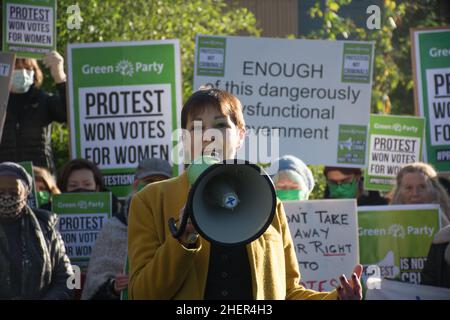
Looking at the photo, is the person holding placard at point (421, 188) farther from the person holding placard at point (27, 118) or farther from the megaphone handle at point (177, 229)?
the megaphone handle at point (177, 229)

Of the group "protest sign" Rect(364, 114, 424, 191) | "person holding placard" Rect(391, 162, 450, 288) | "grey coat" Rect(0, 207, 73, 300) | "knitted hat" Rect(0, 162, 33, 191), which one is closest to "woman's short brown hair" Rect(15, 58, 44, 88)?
"knitted hat" Rect(0, 162, 33, 191)

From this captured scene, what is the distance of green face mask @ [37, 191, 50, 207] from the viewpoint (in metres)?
7.29

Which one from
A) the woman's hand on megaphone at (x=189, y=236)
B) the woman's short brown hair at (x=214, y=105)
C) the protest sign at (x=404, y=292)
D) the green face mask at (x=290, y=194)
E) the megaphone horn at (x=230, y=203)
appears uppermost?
the woman's short brown hair at (x=214, y=105)

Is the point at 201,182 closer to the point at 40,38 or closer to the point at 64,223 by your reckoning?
the point at 64,223

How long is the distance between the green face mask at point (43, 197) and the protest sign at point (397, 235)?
6.84 ft

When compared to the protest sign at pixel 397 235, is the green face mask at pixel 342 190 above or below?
above

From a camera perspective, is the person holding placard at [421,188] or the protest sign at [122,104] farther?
the protest sign at [122,104]

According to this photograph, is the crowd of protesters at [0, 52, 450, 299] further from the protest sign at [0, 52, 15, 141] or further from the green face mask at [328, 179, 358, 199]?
the protest sign at [0, 52, 15, 141]

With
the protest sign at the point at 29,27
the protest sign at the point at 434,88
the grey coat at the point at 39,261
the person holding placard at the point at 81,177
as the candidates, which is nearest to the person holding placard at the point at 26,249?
the grey coat at the point at 39,261

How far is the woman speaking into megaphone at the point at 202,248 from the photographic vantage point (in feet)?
9.87

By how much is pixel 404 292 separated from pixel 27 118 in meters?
3.29

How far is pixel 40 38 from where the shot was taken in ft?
25.4

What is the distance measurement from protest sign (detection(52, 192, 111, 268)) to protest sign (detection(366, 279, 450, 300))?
6.76 ft

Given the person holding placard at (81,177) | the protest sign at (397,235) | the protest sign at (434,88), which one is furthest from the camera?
the protest sign at (434,88)
